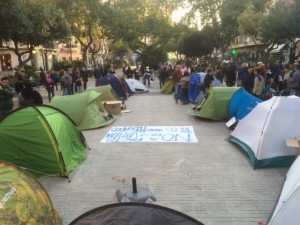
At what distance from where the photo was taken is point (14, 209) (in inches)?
152

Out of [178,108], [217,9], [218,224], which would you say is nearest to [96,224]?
[218,224]

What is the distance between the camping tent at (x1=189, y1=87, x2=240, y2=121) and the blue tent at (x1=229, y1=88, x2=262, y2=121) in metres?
0.24

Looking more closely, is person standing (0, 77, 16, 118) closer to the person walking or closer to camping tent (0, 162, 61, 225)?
camping tent (0, 162, 61, 225)

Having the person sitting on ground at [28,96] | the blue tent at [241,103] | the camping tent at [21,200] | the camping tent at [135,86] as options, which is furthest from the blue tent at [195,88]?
the camping tent at [21,200]

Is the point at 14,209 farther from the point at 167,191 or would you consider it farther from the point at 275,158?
the point at 275,158

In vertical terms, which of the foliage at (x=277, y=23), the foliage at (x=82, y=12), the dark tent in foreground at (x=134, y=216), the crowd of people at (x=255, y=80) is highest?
the foliage at (x=82, y=12)

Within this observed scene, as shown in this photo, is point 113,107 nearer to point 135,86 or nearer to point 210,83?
point 210,83

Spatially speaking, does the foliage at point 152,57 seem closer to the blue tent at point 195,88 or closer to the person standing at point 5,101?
the blue tent at point 195,88

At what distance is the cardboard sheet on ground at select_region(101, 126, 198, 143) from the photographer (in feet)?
33.1

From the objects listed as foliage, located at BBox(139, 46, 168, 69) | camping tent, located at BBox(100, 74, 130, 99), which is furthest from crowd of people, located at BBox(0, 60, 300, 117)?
foliage, located at BBox(139, 46, 168, 69)

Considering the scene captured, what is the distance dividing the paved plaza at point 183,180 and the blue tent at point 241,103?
99 centimetres

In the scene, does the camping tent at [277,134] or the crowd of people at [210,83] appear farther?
the crowd of people at [210,83]

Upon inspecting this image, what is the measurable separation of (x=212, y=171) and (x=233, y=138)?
215cm

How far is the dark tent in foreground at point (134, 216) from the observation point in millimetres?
3008
